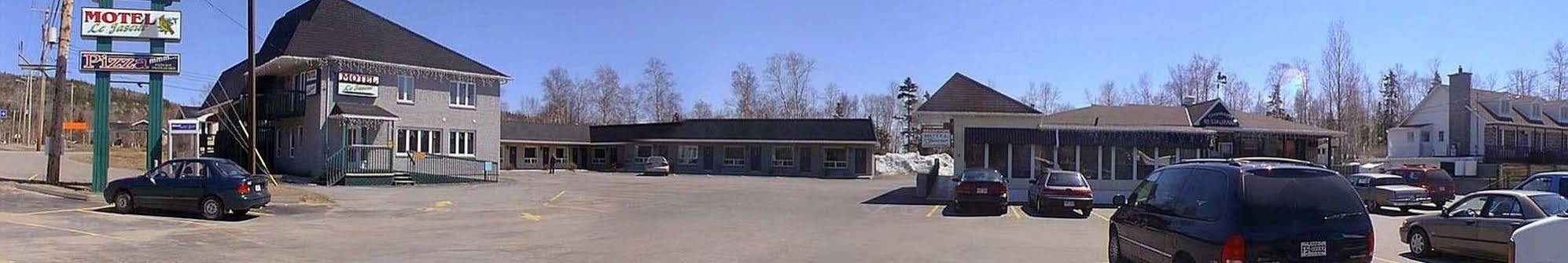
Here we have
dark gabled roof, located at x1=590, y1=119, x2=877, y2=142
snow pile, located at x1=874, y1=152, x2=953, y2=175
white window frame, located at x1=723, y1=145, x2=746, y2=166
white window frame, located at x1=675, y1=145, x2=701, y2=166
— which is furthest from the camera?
snow pile, located at x1=874, y1=152, x2=953, y2=175

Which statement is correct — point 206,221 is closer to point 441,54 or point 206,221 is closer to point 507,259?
point 507,259

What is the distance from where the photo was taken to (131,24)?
2581 cm

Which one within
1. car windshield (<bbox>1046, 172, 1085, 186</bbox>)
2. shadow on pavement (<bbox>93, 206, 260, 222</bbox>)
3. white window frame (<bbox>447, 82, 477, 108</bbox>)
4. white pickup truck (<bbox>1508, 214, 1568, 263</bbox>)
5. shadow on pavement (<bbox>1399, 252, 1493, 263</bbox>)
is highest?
white window frame (<bbox>447, 82, 477, 108</bbox>)

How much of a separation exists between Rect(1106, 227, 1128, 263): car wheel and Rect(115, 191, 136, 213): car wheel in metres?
17.7

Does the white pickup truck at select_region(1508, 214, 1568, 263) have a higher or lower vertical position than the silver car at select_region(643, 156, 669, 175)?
higher

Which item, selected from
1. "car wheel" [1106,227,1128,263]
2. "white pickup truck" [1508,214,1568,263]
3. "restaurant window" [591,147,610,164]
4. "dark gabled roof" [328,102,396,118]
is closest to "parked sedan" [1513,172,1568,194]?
"car wheel" [1106,227,1128,263]

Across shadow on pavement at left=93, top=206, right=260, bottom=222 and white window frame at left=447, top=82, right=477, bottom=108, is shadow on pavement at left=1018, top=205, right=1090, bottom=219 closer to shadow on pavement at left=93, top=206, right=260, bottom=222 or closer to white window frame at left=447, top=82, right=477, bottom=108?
shadow on pavement at left=93, top=206, right=260, bottom=222

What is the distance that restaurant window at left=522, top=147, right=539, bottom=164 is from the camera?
210 ft

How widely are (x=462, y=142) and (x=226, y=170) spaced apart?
22.1 metres

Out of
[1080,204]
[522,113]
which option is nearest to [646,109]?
[522,113]

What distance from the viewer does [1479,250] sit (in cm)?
1377

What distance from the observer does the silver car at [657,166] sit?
58000 mm

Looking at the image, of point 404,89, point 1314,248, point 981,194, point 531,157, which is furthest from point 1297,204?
point 531,157

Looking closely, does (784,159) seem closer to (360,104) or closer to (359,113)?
(360,104)
